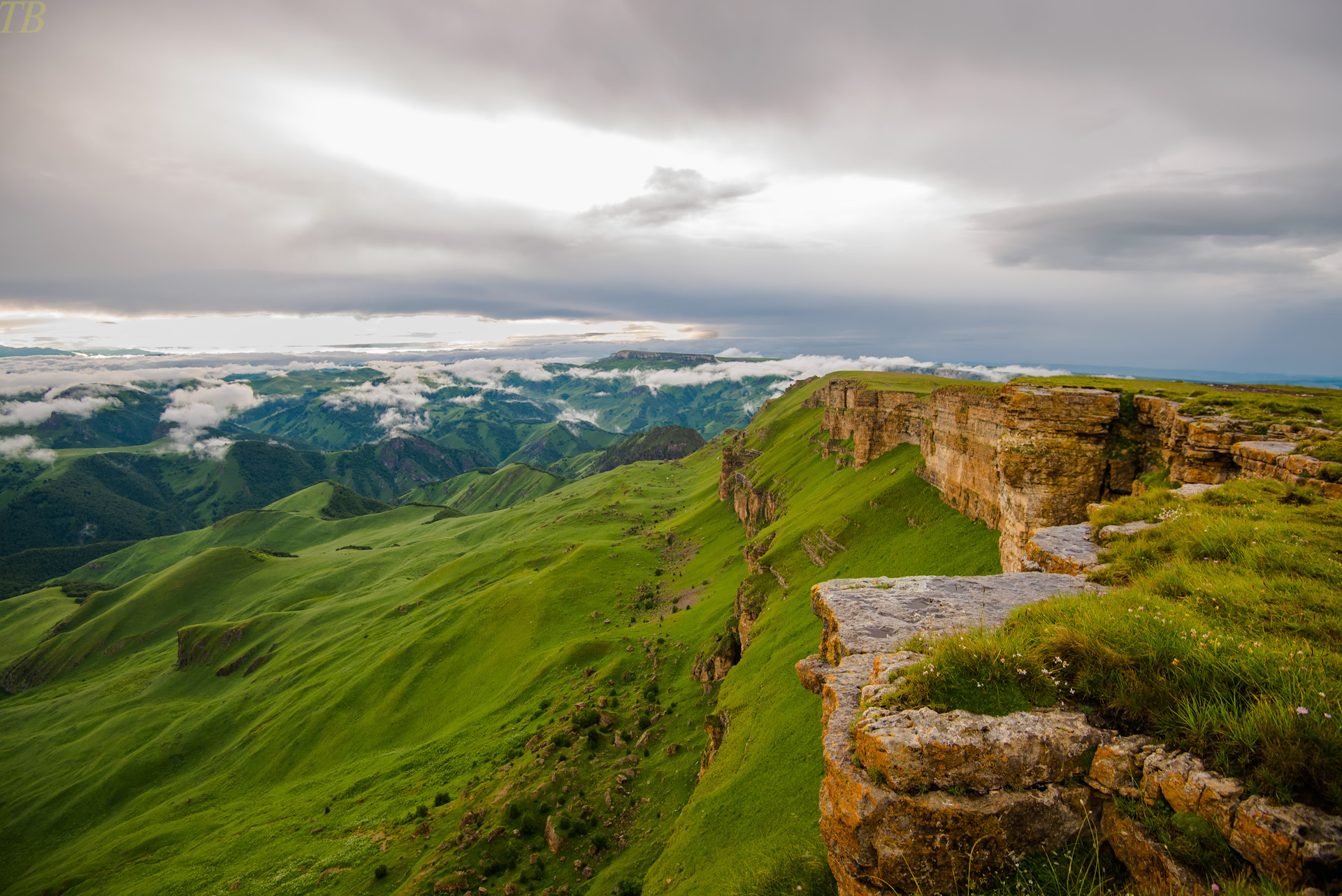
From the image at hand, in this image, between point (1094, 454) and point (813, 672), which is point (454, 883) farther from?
point (1094, 454)

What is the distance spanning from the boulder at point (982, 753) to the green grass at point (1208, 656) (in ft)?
1.39

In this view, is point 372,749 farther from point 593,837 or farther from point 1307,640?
point 1307,640

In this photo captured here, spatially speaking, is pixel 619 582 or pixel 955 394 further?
pixel 619 582

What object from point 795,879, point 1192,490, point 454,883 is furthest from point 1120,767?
point 454,883

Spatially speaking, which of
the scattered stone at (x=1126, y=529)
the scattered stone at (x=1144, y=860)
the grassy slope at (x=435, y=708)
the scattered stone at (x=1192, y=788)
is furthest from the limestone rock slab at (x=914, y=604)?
the grassy slope at (x=435, y=708)

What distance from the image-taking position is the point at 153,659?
148875 millimetres

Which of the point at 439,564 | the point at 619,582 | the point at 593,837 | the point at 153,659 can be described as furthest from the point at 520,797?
the point at 153,659

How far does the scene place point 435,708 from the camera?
7756 centimetres

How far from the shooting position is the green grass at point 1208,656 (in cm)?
555

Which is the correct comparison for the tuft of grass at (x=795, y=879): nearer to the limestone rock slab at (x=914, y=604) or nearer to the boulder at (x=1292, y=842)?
the limestone rock slab at (x=914, y=604)

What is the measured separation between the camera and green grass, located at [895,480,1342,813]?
5555 millimetres

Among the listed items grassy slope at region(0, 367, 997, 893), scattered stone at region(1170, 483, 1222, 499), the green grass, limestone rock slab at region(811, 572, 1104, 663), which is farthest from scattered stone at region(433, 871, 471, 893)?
scattered stone at region(1170, 483, 1222, 499)

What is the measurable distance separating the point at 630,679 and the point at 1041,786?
55.8 m

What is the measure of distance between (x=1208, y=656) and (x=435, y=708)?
300 ft
